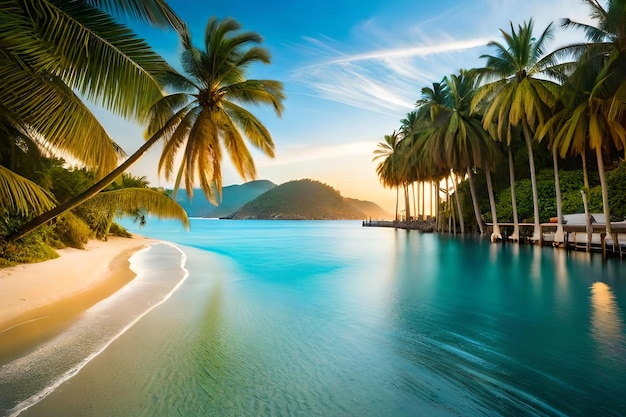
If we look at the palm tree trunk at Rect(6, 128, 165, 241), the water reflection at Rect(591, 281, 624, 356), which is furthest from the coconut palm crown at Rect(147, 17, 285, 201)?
the water reflection at Rect(591, 281, 624, 356)

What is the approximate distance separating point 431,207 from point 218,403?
5004 centimetres

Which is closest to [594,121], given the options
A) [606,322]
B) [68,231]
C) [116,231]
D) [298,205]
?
[606,322]

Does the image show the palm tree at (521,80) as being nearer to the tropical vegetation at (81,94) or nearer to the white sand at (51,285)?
the tropical vegetation at (81,94)

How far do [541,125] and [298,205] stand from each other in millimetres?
161399

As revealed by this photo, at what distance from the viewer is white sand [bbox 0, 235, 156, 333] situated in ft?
21.2

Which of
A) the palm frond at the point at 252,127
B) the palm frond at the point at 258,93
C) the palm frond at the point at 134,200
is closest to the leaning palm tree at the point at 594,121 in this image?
the palm frond at the point at 258,93

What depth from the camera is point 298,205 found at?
592 feet

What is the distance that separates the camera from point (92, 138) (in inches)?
229

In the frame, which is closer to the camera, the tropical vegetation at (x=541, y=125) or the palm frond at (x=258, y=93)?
the palm frond at (x=258, y=93)

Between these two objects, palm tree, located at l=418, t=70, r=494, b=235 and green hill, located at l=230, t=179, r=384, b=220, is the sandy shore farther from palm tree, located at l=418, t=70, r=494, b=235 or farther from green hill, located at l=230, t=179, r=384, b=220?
green hill, located at l=230, t=179, r=384, b=220

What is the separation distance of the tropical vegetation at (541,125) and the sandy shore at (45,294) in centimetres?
1856

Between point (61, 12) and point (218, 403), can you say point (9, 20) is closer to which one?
point (61, 12)

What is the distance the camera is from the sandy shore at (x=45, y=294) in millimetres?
5406

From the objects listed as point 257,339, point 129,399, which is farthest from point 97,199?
point 129,399
